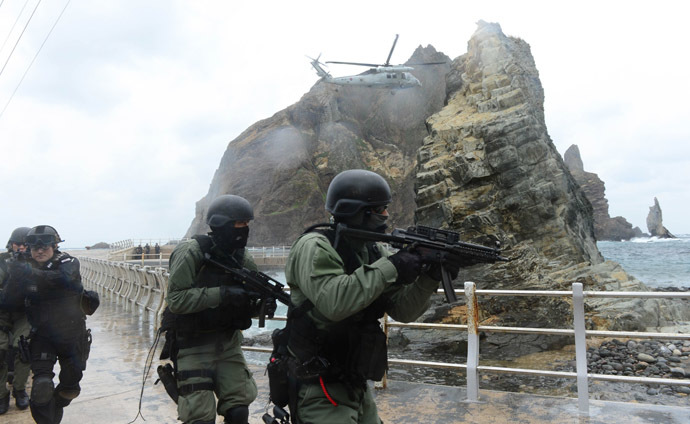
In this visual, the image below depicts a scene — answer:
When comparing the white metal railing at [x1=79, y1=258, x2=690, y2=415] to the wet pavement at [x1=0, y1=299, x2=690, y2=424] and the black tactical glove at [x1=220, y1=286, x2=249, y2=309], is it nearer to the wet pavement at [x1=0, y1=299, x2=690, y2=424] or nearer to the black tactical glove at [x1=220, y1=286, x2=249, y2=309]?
the wet pavement at [x1=0, y1=299, x2=690, y2=424]

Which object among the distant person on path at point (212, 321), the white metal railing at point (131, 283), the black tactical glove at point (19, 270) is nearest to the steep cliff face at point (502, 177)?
the white metal railing at point (131, 283)

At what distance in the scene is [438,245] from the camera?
2.23 metres

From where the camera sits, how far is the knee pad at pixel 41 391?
3.63 m

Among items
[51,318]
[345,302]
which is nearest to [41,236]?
[51,318]

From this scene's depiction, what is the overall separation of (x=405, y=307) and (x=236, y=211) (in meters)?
1.60

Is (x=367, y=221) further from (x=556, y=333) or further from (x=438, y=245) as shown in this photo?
(x=556, y=333)

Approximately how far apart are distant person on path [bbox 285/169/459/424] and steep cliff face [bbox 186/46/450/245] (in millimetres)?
83409

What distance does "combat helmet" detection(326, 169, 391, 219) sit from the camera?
2381mm

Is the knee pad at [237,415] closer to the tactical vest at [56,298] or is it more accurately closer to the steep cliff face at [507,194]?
the tactical vest at [56,298]

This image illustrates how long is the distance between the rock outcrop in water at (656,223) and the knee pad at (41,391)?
182768 mm

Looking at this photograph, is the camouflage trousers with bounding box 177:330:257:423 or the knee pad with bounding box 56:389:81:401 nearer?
the camouflage trousers with bounding box 177:330:257:423

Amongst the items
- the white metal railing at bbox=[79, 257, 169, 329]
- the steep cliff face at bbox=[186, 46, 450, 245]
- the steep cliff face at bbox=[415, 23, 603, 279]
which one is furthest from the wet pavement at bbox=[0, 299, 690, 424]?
the steep cliff face at bbox=[186, 46, 450, 245]

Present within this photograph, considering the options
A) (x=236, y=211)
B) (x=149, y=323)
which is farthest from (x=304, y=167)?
(x=236, y=211)

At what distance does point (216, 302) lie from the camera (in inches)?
124
